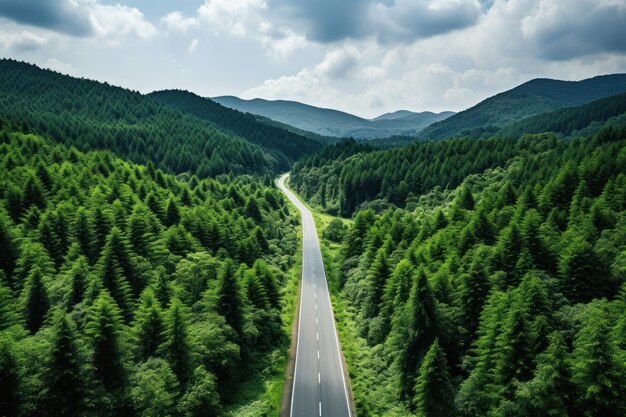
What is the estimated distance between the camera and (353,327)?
49.0m

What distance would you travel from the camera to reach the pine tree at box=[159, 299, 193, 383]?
104 ft

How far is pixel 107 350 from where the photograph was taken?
29047 mm

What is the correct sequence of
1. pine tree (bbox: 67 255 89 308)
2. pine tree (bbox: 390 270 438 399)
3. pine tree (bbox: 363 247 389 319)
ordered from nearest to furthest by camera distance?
pine tree (bbox: 390 270 438 399) < pine tree (bbox: 67 255 89 308) < pine tree (bbox: 363 247 389 319)

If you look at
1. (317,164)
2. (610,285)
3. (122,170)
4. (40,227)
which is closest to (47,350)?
(40,227)

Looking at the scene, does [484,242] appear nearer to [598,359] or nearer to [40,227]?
[598,359]

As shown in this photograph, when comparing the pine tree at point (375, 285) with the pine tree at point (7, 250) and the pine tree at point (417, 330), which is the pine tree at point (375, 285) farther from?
the pine tree at point (7, 250)

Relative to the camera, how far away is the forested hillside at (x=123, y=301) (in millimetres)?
26125

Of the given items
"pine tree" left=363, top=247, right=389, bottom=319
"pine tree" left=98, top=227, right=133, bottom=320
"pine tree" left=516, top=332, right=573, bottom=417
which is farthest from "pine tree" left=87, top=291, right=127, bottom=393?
"pine tree" left=363, top=247, right=389, bottom=319

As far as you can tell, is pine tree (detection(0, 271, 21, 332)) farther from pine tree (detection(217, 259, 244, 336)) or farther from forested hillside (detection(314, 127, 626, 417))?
forested hillside (detection(314, 127, 626, 417))

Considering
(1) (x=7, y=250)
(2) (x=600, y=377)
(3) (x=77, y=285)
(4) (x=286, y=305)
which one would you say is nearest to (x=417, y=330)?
(2) (x=600, y=377)

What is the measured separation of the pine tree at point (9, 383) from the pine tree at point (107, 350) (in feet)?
16.0

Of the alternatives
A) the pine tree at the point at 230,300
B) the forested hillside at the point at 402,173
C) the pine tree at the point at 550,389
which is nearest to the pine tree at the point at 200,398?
the pine tree at the point at 230,300

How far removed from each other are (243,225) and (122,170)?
38.8 meters

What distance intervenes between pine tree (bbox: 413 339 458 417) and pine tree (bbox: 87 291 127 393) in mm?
22326
